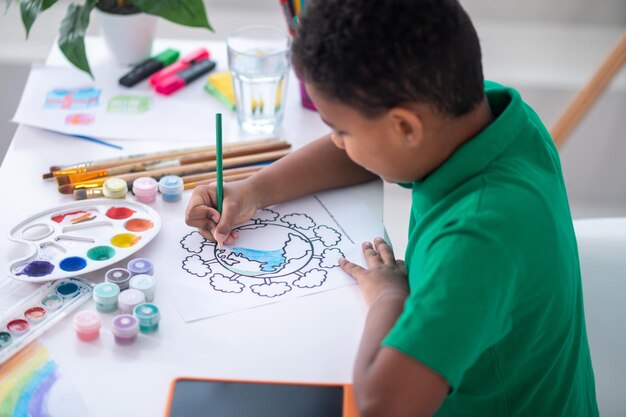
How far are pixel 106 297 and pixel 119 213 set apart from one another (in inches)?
7.1

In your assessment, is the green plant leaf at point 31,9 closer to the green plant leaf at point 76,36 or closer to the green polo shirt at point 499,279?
the green plant leaf at point 76,36

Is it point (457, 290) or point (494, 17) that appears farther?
point (494, 17)

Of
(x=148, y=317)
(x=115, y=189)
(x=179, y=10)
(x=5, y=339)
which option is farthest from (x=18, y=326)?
(x=179, y=10)

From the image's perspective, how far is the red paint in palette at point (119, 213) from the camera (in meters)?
0.98

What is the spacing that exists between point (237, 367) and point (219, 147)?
0.93 feet

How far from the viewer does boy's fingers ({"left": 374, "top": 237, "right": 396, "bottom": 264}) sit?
Answer: 90cm

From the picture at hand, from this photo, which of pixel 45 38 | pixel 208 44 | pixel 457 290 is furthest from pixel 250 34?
pixel 45 38

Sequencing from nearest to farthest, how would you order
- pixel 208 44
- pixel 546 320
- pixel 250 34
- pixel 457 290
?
pixel 457 290 < pixel 546 320 < pixel 250 34 < pixel 208 44

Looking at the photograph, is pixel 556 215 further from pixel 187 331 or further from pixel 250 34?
pixel 250 34

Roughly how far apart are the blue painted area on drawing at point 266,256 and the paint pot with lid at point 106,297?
155mm

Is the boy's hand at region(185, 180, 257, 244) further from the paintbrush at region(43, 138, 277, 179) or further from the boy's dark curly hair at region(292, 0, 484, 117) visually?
the boy's dark curly hair at region(292, 0, 484, 117)

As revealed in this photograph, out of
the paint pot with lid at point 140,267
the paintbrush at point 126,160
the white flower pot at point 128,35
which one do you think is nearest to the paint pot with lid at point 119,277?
the paint pot with lid at point 140,267

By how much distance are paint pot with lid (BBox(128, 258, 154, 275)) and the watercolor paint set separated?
5 centimetres

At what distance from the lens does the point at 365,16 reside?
70cm
